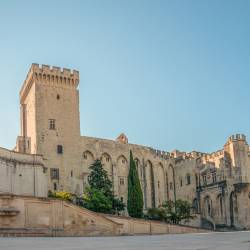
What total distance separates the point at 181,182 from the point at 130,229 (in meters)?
28.7

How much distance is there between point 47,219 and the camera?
100 ft

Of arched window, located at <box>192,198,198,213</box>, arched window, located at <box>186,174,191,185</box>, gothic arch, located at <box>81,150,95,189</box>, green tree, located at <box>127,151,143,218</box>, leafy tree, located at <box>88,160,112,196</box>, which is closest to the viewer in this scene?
leafy tree, located at <box>88,160,112,196</box>

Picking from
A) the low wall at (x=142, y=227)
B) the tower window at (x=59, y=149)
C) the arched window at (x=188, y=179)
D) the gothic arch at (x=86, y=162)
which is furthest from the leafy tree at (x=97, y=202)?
the arched window at (x=188, y=179)

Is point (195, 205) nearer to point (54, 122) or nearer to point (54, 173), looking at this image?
point (54, 173)

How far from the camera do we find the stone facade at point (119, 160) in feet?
165

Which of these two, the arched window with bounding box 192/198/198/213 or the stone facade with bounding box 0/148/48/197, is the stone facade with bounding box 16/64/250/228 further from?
the stone facade with bounding box 0/148/48/197

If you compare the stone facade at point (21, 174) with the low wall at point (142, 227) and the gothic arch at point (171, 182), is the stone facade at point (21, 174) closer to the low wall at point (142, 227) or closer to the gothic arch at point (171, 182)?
the low wall at point (142, 227)

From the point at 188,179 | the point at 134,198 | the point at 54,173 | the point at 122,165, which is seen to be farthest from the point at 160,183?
the point at 54,173

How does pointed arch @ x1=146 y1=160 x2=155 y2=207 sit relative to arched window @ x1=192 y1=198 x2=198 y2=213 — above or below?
above

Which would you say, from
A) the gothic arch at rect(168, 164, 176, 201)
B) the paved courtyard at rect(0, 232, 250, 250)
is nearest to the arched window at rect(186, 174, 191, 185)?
the gothic arch at rect(168, 164, 176, 201)

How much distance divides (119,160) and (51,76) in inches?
491

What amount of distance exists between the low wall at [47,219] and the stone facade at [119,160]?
56.8ft

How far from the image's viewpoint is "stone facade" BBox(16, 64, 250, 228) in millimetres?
50344

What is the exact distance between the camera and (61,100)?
172 feet
